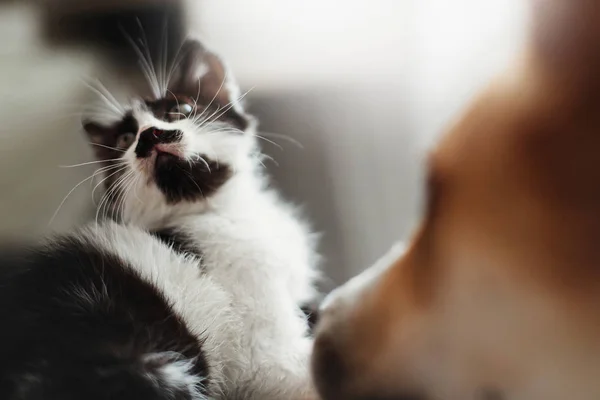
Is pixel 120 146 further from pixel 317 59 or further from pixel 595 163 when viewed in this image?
pixel 595 163

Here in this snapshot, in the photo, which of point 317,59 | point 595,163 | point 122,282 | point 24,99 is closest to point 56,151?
point 24,99

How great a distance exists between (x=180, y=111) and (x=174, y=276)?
0.19 m

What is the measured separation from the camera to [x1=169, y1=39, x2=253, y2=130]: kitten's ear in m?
0.73

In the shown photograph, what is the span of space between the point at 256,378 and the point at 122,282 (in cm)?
18

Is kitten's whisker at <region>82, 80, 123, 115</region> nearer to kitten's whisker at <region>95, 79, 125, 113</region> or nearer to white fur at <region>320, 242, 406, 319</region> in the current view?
kitten's whisker at <region>95, 79, 125, 113</region>

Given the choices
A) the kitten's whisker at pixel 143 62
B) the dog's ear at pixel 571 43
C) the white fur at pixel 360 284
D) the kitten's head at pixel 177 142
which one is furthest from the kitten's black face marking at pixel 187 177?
the dog's ear at pixel 571 43

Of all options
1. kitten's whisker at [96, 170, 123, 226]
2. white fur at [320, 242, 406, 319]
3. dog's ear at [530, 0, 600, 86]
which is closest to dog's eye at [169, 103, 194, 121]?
kitten's whisker at [96, 170, 123, 226]

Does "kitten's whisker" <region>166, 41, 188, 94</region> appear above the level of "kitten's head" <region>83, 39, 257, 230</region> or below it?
above

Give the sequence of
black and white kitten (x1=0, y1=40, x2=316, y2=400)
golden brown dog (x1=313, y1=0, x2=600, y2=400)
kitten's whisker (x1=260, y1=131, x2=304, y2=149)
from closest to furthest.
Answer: golden brown dog (x1=313, y1=0, x2=600, y2=400)
black and white kitten (x1=0, y1=40, x2=316, y2=400)
kitten's whisker (x1=260, y1=131, x2=304, y2=149)

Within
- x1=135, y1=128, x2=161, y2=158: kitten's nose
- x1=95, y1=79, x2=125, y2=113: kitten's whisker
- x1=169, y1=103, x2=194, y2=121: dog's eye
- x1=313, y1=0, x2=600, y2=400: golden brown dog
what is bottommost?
x1=313, y1=0, x2=600, y2=400: golden brown dog

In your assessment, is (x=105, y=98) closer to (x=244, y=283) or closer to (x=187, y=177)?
(x=187, y=177)

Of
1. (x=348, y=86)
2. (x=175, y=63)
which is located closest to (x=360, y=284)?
(x=348, y=86)

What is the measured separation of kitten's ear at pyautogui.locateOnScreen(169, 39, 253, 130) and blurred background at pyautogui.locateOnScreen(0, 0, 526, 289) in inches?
0.6

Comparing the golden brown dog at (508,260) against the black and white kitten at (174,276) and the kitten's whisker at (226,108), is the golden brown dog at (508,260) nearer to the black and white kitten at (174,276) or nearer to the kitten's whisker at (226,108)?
the black and white kitten at (174,276)
